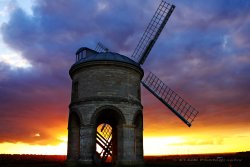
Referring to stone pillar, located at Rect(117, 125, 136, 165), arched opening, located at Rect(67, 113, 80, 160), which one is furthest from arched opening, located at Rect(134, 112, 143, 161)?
arched opening, located at Rect(67, 113, 80, 160)

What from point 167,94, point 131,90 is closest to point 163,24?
point 167,94

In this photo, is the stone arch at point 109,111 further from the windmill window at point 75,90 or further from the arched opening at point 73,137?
the windmill window at point 75,90

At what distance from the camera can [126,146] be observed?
760 inches

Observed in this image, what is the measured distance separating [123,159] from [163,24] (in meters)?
13.2

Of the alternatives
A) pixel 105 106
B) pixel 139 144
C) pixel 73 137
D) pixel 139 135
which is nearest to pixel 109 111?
pixel 105 106

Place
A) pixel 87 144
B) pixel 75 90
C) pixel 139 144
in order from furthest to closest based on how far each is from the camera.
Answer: pixel 75 90 < pixel 139 144 < pixel 87 144

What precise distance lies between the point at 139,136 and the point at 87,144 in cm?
454

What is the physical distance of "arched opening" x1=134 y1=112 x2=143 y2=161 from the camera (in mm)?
21156

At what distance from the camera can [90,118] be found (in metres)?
19.4

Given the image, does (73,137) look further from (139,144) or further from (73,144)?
(139,144)

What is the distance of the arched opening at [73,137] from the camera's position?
20.9 m

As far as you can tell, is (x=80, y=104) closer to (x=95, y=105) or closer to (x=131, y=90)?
(x=95, y=105)

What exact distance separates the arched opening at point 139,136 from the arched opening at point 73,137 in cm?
462

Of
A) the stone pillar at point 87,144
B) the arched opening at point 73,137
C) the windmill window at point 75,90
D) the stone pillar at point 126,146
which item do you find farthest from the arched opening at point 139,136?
the windmill window at point 75,90
